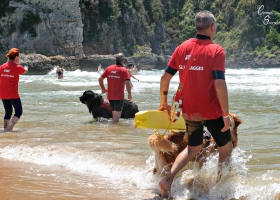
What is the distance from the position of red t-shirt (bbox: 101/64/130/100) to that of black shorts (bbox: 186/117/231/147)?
5.10 meters

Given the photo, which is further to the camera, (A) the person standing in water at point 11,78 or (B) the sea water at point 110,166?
(A) the person standing in water at point 11,78

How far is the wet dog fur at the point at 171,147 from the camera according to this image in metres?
4.40

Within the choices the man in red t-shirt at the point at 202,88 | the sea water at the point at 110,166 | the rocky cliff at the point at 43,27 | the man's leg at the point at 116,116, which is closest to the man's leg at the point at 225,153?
the man in red t-shirt at the point at 202,88

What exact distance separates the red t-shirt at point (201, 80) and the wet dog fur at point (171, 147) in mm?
450

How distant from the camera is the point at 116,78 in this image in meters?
9.20

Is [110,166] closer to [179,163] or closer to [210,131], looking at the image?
[179,163]

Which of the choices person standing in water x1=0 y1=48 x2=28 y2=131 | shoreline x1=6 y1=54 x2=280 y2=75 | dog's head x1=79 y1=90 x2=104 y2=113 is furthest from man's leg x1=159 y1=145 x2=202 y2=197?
shoreline x1=6 y1=54 x2=280 y2=75

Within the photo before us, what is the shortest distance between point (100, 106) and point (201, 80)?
6414 mm

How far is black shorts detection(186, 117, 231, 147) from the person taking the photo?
4051 millimetres

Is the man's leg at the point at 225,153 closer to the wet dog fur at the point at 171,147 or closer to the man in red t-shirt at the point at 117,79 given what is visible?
the wet dog fur at the point at 171,147

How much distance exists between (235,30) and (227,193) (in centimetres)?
9046

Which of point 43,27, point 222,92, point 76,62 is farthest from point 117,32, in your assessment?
point 222,92

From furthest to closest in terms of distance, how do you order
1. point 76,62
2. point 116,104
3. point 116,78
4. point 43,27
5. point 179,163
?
point 76,62, point 43,27, point 116,104, point 116,78, point 179,163

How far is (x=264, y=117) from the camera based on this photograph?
10.6 m
